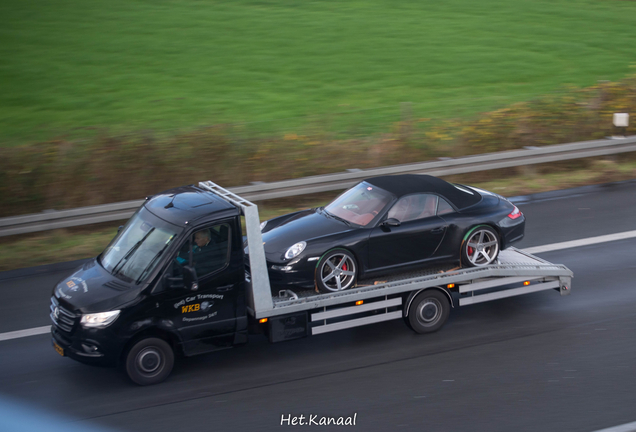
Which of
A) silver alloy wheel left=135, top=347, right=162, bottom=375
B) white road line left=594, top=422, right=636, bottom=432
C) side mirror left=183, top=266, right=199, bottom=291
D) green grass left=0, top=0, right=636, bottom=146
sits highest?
green grass left=0, top=0, right=636, bottom=146

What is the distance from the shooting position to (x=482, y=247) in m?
8.61

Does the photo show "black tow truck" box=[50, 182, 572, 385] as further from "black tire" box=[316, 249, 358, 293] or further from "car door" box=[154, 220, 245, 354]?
"black tire" box=[316, 249, 358, 293]

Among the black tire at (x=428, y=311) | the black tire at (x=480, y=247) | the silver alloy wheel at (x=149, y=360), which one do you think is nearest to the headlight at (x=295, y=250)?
the black tire at (x=428, y=311)

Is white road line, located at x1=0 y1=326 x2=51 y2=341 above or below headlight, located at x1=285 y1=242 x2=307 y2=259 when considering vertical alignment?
below

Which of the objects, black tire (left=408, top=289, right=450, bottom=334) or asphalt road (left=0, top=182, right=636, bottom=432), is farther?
black tire (left=408, top=289, right=450, bottom=334)

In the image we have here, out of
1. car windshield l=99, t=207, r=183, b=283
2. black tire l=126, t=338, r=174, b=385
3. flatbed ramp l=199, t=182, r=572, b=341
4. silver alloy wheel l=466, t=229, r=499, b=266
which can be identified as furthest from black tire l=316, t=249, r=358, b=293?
black tire l=126, t=338, r=174, b=385

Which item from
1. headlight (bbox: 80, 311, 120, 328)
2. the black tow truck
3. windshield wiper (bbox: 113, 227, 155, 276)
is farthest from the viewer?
windshield wiper (bbox: 113, 227, 155, 276)

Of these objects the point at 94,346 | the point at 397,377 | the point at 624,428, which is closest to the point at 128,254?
the point at 94,346

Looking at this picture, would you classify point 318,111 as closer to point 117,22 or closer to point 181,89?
point 181,89

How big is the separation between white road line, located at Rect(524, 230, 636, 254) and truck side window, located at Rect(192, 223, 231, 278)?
599 centimetres

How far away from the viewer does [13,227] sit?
38.5ft

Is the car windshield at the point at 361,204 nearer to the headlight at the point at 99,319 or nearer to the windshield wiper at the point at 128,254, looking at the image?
the windshield wiper at the point at 128,254

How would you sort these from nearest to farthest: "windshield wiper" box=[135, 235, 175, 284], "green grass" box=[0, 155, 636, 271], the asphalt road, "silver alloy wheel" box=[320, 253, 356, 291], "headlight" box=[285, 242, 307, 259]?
the asphalt road
"windshield wiper" box=[135, 235, 175, 284]
"headlight" box=[285, 242, 307, 259]
"silver alloy wheel" box=[320, 253, 356, 291]
"green grass" box=[0, 155, 636, 271]

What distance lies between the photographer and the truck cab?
270 inches
